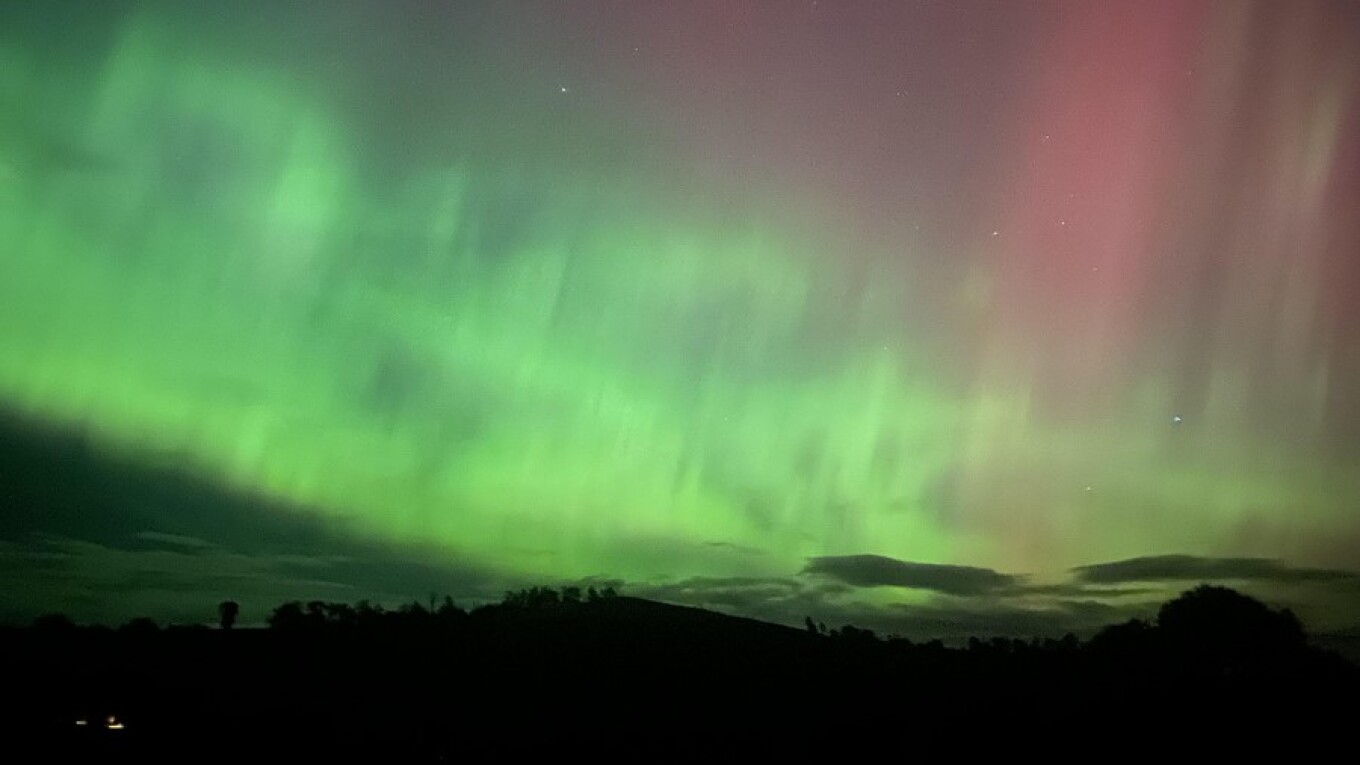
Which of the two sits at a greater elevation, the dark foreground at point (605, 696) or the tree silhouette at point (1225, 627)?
the tree silhouette at point (1225, 627)

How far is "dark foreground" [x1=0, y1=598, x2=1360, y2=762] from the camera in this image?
34.2 meters

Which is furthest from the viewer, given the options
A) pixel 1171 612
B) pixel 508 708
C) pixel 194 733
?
pixel 1171 612

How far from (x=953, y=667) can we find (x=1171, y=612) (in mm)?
31671

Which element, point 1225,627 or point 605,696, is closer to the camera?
point 605,696

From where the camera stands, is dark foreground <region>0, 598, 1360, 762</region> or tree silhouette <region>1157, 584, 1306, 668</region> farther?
tree silhouette <region>1157, 584, 1306, 668</region>

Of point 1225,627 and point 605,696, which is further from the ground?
point 1225,627

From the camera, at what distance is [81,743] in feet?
100

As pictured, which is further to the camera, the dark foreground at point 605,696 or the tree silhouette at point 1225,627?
the tree silhouette at point 1225,627

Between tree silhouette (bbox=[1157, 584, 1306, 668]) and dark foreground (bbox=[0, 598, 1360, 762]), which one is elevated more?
tree silhouette (bbox=[1157, 584, 1306, 668])

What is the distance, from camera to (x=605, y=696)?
49.1m

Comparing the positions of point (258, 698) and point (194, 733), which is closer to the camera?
point (194, 733)

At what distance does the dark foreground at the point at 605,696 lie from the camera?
34.2 metres

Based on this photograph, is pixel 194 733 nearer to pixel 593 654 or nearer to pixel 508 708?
pixel 508 708

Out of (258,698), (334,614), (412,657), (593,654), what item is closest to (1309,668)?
(593,654)
